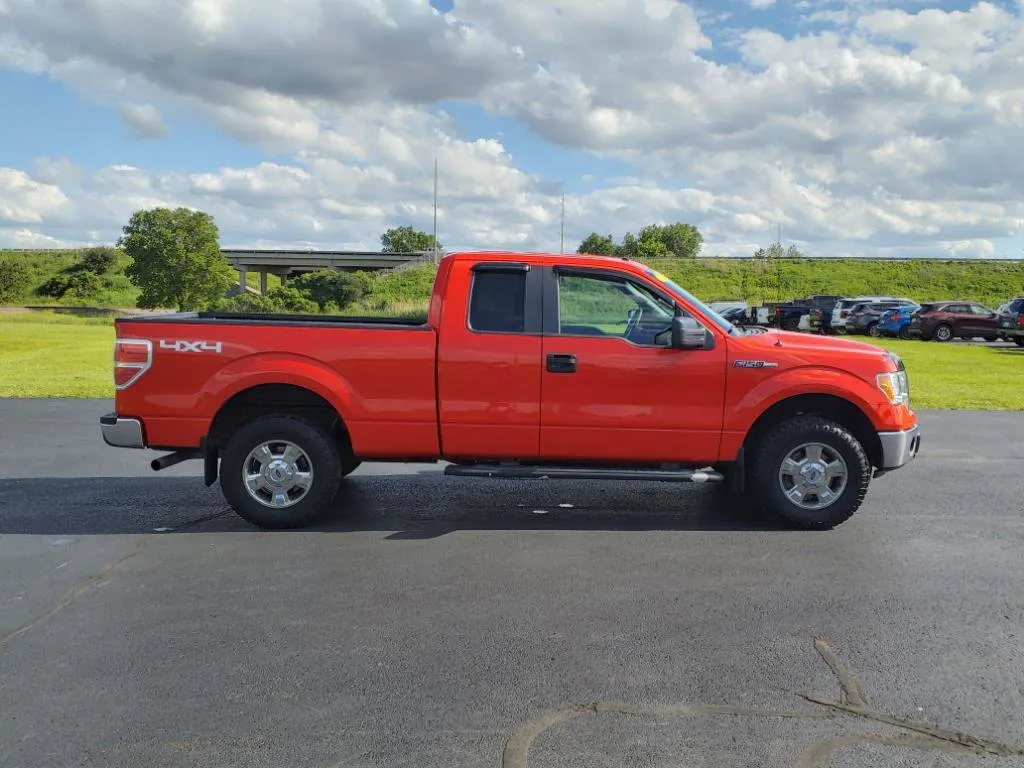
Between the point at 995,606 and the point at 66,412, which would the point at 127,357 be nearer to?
the point at 995,606

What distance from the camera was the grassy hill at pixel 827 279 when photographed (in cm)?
6612

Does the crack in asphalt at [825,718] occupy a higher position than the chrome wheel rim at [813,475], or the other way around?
the chrome wheel rim at [813,475]

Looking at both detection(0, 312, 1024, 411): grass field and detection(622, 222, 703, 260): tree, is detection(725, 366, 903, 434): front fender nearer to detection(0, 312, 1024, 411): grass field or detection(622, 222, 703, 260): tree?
detection(0, 312, 1024, 411): grass field

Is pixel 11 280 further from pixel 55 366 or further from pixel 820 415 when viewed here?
pixel 820 415

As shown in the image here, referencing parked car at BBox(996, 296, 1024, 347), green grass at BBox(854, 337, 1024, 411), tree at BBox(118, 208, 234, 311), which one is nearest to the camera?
green grass at BBox(854, 337, 1024, 411)

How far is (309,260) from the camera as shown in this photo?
9512 cm

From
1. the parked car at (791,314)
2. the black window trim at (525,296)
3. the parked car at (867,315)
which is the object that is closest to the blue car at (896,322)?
the parked car at (867,315)

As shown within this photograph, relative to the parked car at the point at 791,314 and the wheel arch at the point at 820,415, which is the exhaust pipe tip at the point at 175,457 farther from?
the parked car at the point at 791,314

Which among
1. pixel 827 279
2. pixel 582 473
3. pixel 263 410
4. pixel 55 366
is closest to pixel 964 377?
pixel 582 473

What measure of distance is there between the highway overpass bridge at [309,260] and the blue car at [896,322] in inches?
2252

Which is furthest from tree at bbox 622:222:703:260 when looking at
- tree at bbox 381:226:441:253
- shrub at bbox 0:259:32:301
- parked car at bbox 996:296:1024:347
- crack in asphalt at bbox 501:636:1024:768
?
crack in asphalt at bbox 501:636:1024:768

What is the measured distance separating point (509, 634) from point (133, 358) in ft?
11.4

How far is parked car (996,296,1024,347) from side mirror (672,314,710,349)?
2551 centimetres

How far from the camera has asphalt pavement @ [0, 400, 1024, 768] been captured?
3.26 meters
